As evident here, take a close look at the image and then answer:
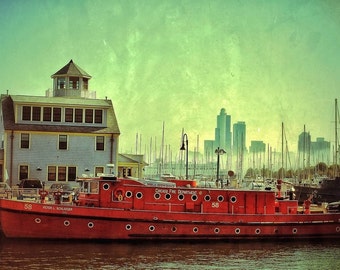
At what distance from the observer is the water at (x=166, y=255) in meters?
24.8

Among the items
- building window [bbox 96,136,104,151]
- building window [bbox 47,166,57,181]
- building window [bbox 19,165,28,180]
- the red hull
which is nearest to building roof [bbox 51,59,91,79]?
A: building window [bbox 96,136,104,151]

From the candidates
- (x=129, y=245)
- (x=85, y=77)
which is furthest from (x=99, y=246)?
(x=85, y=77)

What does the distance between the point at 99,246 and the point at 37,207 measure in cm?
344

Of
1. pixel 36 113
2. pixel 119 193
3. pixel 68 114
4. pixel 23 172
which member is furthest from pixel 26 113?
pixel 119 193

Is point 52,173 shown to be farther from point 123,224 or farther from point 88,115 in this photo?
point 123,224

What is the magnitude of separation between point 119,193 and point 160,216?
2.25 m

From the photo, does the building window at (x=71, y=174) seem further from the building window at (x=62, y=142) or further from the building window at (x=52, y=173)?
the building window at (x=62, y=142)

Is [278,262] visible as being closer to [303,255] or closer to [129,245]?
[303,255]

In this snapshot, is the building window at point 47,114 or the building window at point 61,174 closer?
the building window at point 61,174

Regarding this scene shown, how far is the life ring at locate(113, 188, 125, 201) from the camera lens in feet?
→ 98.0

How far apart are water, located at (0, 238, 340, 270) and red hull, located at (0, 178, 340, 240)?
1.82 feet

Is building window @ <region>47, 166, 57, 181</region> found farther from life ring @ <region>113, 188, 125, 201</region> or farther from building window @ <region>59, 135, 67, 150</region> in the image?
life ring @ <region>113, 188, 125, 201</region>

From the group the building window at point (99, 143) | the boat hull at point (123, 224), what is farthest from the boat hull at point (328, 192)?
the boat hull at point (123, 224)

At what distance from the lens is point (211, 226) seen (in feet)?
99.8
